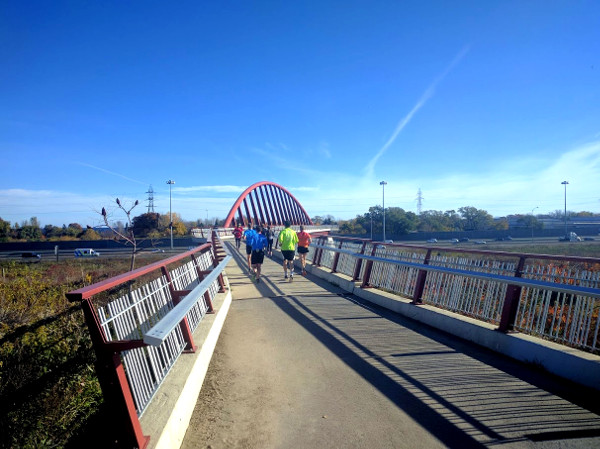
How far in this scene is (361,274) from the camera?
10484 mm

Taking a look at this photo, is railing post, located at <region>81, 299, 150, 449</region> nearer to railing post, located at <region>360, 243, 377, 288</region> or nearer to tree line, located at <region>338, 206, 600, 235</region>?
railing post, located at <region>360, 243, 377, 288</region>

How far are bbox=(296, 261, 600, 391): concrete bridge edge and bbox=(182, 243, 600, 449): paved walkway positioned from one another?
14 centimetres

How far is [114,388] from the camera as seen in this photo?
2584mm

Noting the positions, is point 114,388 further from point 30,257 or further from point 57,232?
point 57,232

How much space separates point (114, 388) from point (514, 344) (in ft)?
14.3

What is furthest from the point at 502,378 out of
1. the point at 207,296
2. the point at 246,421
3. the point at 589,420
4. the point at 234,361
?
the point at 207,296

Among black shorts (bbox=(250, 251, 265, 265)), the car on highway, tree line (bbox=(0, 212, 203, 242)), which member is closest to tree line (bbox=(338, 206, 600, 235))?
tree line (bbox=(0, 212, 203, 242))

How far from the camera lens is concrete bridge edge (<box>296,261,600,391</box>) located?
4.02 meters

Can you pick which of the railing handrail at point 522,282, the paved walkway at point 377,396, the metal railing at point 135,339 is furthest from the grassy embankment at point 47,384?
the railing handrail at point 522,282

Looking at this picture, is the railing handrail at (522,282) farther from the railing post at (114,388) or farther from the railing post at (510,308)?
the railing post at (114,388)

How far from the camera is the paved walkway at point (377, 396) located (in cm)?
316

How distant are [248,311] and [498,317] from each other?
4398mm

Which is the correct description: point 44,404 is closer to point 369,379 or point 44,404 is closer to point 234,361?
point 234,361

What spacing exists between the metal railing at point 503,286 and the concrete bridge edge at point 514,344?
0.59ft
